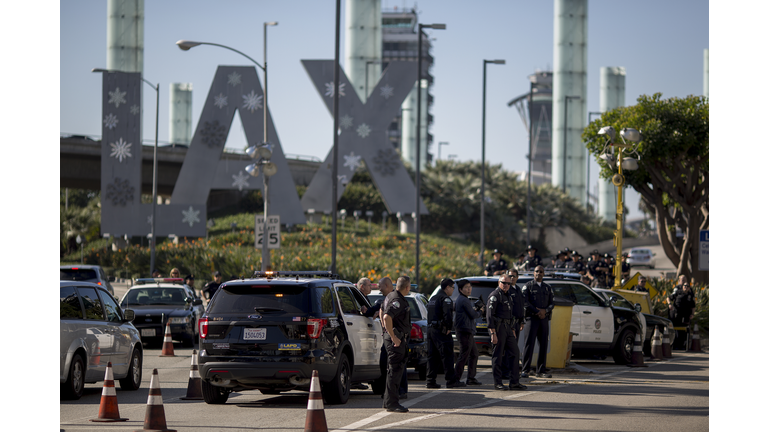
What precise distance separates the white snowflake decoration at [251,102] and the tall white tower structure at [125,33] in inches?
812

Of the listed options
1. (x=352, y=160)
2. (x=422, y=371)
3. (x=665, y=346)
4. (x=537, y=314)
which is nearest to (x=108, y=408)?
(x=422, y=371)

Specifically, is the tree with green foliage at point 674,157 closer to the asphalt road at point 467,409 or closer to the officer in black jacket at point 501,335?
the asphalt road at point 467,409

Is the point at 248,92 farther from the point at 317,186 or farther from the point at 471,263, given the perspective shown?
the point at 471,263

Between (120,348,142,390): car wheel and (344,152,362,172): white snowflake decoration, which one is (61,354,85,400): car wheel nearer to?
(120,348,142,390): car wheel

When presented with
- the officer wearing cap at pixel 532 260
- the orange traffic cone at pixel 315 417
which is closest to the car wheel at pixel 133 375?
the orange traffic cone at pixel 315 417

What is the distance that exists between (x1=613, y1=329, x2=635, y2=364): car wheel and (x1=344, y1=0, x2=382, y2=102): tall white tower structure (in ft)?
218

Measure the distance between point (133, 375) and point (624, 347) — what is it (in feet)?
32.8

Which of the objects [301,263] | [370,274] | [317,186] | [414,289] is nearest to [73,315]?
[414,289]

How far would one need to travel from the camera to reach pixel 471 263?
42562mm

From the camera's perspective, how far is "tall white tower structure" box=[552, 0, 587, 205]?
7569cm

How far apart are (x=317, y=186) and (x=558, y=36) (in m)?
33.6

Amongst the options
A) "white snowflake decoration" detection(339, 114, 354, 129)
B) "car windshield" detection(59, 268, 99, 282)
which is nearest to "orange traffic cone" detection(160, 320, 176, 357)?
"car windshield" detection(59, 268, 99, 282)

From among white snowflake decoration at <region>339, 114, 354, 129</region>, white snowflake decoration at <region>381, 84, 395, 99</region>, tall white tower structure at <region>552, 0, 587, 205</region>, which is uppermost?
tall white tower structure at <region>552, 0, 587, 205</region>

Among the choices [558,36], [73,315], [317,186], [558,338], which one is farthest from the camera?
[558,36]
